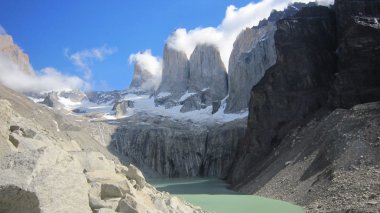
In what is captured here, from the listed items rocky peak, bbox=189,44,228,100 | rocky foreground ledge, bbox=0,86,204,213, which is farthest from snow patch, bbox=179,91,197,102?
rocky foreground ledge, bbox=0,86,204,213

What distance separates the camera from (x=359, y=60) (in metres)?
65.4

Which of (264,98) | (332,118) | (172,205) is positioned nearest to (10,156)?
(172,205)

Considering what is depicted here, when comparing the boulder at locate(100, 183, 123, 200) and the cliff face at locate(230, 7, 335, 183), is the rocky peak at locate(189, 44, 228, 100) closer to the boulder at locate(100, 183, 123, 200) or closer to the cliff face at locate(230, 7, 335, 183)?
the cliff face at locate(230, 7, 335, 183)

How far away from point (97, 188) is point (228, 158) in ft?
321

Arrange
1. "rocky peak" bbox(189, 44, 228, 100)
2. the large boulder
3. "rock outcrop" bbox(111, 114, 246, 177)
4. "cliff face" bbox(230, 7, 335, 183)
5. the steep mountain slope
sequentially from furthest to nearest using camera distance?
"rocky peak" bbox(189, 44, 228, 100) → "rock outcrop" bbox(111, 114, 246, 177) → "cliff face" bbox(230, 7, 335, 183) → the steep mountain slope → the large boulder

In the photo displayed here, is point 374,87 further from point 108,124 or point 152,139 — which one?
point 108,124

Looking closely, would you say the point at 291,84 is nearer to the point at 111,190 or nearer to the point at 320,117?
the point at 320,117

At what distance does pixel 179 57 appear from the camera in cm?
19862

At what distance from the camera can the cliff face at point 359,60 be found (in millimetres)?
63219

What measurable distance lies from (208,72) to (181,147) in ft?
211

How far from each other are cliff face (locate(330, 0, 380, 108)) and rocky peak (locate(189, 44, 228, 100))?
10378cm

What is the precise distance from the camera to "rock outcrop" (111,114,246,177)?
114 metres

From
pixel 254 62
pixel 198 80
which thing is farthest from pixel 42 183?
pixel 198 80

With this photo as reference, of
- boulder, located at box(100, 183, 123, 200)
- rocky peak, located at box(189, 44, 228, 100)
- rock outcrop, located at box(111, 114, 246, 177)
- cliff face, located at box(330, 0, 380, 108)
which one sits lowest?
rock outcrop, located at box(111, 114, 246, 177)
